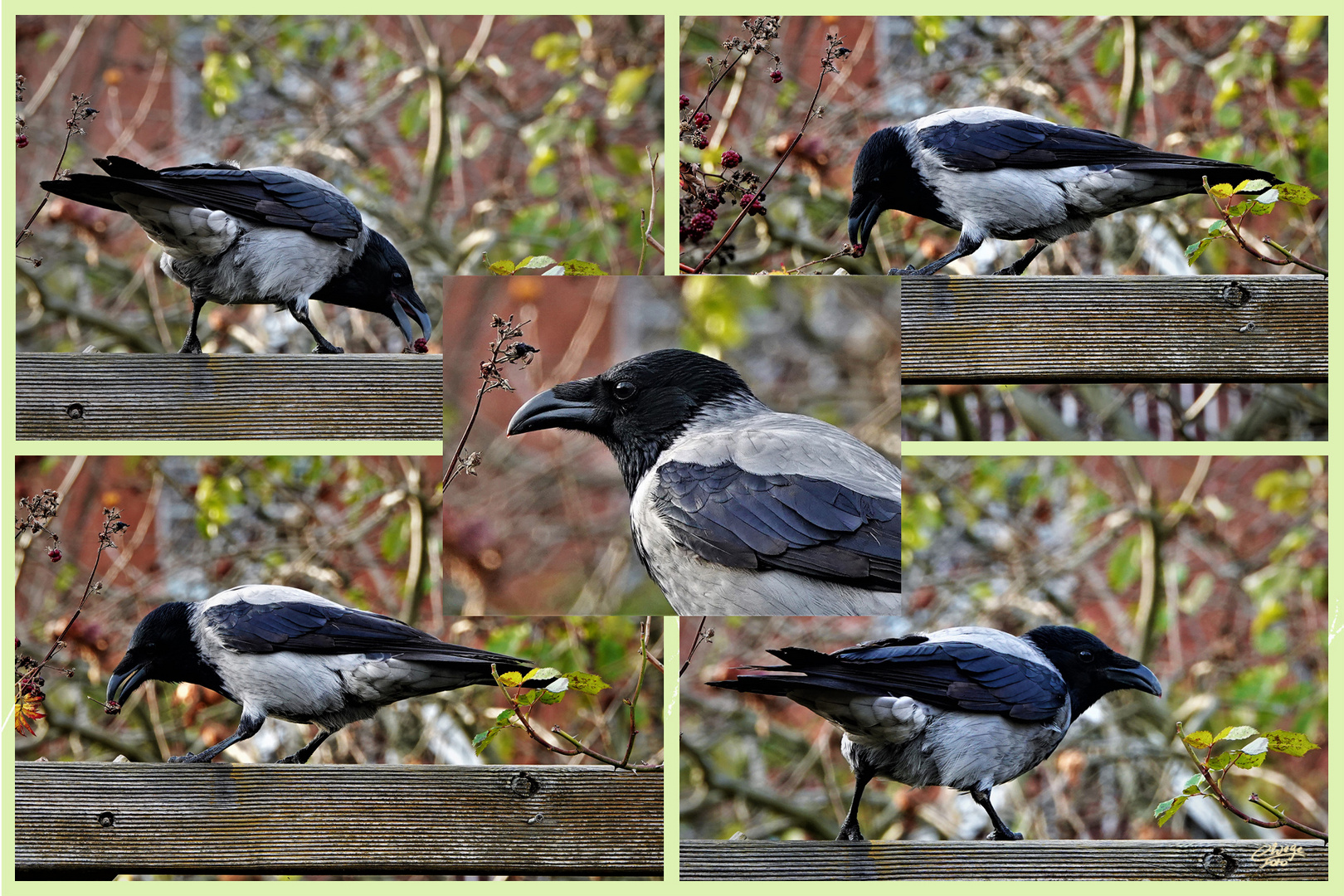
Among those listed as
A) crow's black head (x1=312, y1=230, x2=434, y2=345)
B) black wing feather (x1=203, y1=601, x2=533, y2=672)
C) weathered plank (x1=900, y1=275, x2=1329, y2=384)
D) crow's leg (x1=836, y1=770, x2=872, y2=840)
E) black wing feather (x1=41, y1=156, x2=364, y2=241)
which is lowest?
crow's leg (x1=836, y1=770, x2=872, y2=840)

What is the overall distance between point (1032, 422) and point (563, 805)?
2734mm

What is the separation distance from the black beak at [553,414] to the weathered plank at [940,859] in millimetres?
811

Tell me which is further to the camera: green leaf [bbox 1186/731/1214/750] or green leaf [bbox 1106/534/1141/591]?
green leaf [bbox 1106/534/1141/591]

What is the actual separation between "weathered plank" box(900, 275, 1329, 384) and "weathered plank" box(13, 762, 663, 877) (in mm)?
1000

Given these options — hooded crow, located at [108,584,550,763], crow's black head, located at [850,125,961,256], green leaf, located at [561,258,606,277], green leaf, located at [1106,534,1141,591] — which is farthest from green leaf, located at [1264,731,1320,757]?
green leaf, located at [1106,534,1141,591]

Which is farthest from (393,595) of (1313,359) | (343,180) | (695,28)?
(1313,359)

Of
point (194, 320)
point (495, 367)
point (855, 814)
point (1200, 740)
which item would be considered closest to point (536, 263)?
point (495, 367)

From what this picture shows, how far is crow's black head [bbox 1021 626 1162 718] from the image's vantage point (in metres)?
2.43

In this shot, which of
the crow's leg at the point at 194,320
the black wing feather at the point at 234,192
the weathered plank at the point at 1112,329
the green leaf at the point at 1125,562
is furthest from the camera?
the green leaf at the point at 1125,562

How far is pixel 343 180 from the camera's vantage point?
447cm

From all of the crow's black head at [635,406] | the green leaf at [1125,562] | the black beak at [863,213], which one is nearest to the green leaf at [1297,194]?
the black beak at [863,213]

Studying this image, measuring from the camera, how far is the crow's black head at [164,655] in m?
2.40

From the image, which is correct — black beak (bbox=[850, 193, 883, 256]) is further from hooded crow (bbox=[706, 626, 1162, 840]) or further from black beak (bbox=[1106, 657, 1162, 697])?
black beak (bbox=[1106, 657, 1162, 697])

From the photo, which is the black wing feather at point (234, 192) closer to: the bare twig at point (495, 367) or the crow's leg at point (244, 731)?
the bare twig at point (495, 367)
